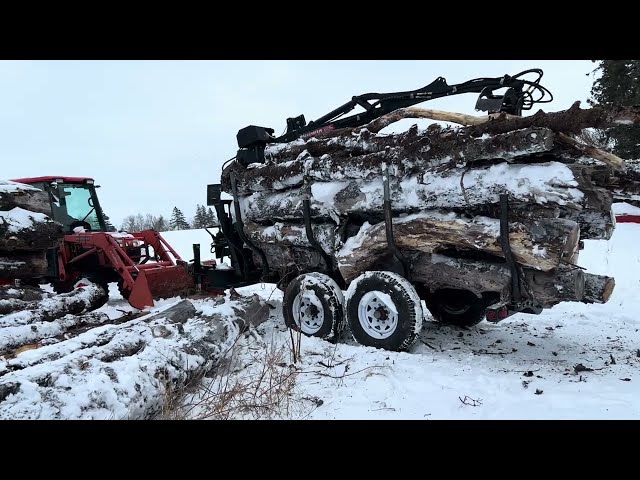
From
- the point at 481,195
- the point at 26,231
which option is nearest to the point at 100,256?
the point at 26,231

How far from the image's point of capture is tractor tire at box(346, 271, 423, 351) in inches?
198

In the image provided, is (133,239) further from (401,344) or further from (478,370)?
(478,370)

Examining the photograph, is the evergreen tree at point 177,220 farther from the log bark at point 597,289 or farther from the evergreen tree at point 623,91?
the log bark at point 597,289

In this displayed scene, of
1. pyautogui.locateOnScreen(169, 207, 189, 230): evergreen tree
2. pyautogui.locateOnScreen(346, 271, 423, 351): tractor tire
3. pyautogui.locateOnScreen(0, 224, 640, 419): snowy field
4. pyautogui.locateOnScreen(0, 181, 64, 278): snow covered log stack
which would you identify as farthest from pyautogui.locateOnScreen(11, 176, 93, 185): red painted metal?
pyautogui.locateOnScreen(169, 207, 189, 230): evergreen tree

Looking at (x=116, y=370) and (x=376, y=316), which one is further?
(x=376, y=316)

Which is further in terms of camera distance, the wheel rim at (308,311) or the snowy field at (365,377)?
the wheel rim at (308,311)

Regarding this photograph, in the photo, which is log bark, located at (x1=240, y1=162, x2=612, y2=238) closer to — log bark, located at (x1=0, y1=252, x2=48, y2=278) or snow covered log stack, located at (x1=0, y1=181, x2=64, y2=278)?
snow covered log stack, located at (x1=0, y1=181, x2=64, y2=278)

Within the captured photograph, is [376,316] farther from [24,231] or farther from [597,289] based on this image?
[24,231]

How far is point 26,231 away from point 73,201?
4.48 metres

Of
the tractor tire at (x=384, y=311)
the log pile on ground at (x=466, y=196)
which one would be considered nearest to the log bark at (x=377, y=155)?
the log pile on ground at (x=466, y=196)

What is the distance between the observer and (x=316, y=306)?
235 inches

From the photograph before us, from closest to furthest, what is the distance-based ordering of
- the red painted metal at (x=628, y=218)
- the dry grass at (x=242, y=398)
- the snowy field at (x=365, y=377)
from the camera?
the snowy field at (x=365, y=377)
the dry grass at (x=242, y=398)
the red painted metal at (x=628, y=218)

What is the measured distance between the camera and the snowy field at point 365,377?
3203mm

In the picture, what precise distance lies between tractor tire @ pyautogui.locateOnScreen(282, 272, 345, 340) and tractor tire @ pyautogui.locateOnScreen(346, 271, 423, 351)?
316 millimetres
